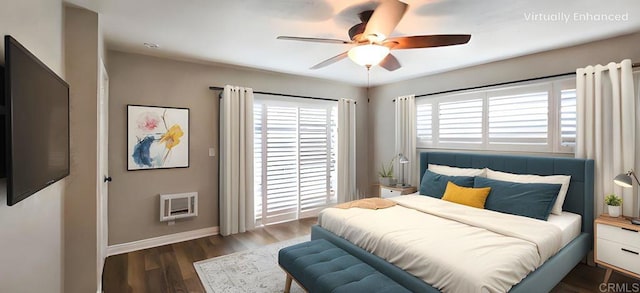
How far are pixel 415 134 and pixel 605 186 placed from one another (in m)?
2.30

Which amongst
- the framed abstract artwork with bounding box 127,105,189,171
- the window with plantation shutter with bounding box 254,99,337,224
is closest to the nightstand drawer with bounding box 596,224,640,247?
the window with plantation shutter with bounding box 254,99,337,224

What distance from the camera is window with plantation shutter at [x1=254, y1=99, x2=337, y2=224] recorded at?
4.28 meters

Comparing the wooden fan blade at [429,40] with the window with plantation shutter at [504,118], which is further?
the window with plantation shutter at [504,118]

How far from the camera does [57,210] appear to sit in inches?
76.1

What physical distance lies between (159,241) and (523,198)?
424 cm

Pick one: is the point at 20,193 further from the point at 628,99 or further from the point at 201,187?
the point at 628,99

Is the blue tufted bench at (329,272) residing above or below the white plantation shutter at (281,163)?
below

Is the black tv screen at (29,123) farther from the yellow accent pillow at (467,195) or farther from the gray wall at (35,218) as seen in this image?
the yellow accent pillow at (467,195)

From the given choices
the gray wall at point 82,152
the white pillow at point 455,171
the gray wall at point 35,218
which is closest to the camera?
the gray wall at point 35,218

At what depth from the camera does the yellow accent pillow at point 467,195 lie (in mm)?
3165

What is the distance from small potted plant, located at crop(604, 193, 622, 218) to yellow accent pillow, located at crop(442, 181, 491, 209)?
984 millimetres

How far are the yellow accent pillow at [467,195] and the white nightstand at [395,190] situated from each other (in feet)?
3.11

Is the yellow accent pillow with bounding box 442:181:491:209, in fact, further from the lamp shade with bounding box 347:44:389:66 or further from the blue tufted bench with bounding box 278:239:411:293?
the lamp shade with bounding box 347:44:389:66

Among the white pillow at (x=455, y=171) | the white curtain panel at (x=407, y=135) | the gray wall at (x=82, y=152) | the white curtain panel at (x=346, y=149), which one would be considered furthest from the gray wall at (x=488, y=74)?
the gray wall at (x=82, y=152)
